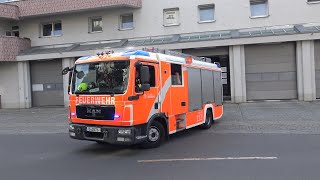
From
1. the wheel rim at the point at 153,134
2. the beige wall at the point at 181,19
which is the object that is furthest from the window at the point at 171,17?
the wheel rim at the point at 153,134

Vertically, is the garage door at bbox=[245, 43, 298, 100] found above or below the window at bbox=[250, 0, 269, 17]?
below

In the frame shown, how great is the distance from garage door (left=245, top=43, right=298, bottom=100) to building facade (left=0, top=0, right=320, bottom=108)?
6 cm

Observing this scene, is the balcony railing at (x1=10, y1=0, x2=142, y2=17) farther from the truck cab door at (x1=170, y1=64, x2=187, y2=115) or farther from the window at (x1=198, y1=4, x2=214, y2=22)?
the truck cab door at (x1=170, y1=64, x2=187, y2=115)

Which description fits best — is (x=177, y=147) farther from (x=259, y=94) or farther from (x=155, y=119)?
(x=259, y=94)

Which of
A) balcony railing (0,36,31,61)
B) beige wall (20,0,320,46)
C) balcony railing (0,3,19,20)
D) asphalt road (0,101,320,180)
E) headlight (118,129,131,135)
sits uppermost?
balcony railing (0,3,19,20)

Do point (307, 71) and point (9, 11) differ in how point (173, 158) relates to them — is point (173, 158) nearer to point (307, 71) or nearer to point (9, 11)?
point (307, 71)

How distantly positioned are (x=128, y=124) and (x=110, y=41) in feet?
54.9

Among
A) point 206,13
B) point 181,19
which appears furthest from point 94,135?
point 206,13

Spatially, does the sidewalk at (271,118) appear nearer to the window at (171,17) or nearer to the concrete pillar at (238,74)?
the concrete pillar at (238,74)

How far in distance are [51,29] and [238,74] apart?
14234mm

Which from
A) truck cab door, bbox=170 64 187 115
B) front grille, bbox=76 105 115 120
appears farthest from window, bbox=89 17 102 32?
front grille, bbox=76 105 115 120

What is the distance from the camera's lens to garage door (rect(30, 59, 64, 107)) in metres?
26.4

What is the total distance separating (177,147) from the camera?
999 cm

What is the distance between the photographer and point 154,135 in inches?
388
